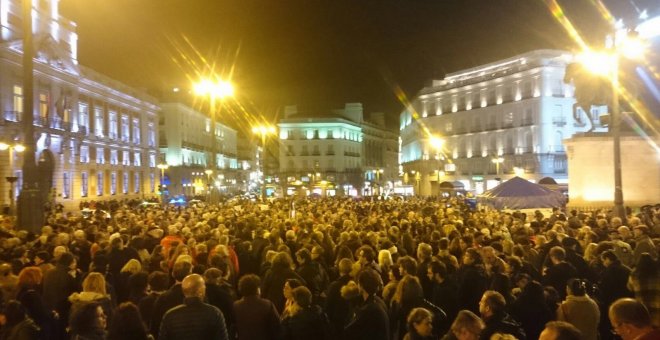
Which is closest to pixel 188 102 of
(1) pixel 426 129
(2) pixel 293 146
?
(2) pixel 293 146

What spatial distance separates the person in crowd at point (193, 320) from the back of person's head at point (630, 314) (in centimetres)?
349

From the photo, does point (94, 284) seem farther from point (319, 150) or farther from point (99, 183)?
point (319, 150)

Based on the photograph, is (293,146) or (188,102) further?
(293,146)

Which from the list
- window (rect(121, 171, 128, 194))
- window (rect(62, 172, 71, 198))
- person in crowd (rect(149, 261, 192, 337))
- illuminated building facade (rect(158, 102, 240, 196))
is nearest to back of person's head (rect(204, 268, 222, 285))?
person in crowd (rect(149, 261, 192, 337))

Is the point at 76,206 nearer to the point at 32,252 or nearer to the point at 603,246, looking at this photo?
the point at 32,252

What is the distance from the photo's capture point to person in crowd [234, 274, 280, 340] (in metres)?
6.59

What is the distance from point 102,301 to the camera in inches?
269

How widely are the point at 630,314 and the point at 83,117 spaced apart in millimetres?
62766

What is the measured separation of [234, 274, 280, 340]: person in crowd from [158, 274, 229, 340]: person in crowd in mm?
729

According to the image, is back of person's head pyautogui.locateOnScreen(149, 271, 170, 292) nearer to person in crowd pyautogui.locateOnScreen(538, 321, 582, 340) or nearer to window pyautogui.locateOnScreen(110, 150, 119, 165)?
person in crowd pyautogui.locateOnScreen(538, 321, 582, 340)

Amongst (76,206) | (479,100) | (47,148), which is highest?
(479,100)

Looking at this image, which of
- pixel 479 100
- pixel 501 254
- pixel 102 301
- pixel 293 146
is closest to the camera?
pixel 102 301

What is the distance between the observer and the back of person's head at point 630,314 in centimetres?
470

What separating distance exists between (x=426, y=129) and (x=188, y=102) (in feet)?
125
